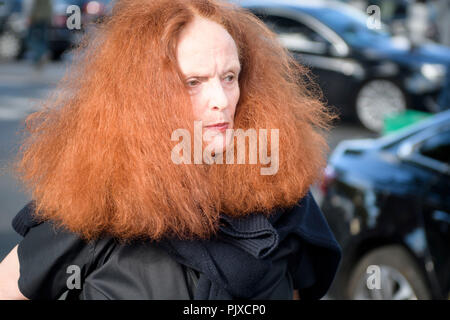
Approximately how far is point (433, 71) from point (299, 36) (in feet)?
7.12

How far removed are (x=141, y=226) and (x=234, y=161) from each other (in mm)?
360

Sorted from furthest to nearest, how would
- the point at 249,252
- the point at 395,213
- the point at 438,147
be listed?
1. the point at 438,147
2. the point at 395,213
3. the point at 249,252

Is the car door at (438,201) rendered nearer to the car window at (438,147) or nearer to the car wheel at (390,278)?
the car window at (438,147)

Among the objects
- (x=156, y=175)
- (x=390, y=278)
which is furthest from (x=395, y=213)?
(x=156, y=175)

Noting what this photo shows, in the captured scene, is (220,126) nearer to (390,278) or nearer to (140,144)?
(140,144)

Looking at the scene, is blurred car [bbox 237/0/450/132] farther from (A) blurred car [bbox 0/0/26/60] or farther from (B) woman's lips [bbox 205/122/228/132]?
(A) blurred car [bbox 0/0/26/60]

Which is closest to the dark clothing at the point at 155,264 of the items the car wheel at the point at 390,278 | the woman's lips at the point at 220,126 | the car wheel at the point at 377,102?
the woman's lips at the point at 220,126

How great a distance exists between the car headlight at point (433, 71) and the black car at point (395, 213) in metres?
5.74

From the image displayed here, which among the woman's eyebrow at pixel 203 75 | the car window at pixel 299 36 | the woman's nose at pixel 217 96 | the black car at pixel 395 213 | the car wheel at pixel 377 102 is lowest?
the black car at pixel 395 213

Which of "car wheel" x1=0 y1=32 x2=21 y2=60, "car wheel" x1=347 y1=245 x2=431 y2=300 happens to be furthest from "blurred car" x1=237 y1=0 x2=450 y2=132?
"car wheel" x1=0 y1=32 x2=21 y2=60

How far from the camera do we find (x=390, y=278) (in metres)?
3.74

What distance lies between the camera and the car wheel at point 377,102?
9.86 meters

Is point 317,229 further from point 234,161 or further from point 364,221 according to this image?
point 364,221
